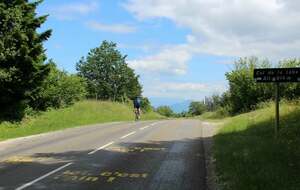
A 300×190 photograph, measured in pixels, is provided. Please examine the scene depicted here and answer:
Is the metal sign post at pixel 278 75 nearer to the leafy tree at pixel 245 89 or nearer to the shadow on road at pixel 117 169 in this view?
the shadow on road at pixel 117 169

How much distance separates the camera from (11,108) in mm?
34875

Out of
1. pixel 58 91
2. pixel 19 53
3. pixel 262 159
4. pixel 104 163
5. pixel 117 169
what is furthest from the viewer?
pixel 58 91

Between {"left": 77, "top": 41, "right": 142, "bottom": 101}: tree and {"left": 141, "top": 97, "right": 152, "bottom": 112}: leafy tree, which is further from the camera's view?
{"left": 77, "top": 41, "right": 142, "bottom": 101}: tree

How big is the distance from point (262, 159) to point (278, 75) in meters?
6.13

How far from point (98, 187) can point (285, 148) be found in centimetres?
683

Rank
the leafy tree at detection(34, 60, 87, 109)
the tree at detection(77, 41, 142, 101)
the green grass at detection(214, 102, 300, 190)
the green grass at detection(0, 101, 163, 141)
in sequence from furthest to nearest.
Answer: the tree at detection(77, 41, 142, 101) → the leafy tree at detection(34, 60, 87, 109) → the green grass at detection(0, 101, 163, 141) → the green grass at detection(214, 102, 300, 190)

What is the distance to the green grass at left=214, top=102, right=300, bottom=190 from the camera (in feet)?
37.4

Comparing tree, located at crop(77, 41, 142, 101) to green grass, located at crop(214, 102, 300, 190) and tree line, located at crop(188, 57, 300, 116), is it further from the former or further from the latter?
green grass, located at crop(214, 102, 300, 190)

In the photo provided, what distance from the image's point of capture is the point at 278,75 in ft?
66.2

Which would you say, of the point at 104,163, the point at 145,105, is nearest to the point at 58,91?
the point at 104,163

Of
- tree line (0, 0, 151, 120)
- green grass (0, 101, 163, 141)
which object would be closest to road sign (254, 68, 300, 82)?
green grass (0, 101, 163, 141)

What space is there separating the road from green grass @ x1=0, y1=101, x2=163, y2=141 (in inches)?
229

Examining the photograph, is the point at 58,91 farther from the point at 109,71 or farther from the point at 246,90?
the point at 109,71

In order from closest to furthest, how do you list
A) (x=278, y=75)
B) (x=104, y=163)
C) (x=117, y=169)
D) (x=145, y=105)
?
(x=117, y=169)
(x=104, y=163)
(x=278, y=75)
(x=145, y=105)
